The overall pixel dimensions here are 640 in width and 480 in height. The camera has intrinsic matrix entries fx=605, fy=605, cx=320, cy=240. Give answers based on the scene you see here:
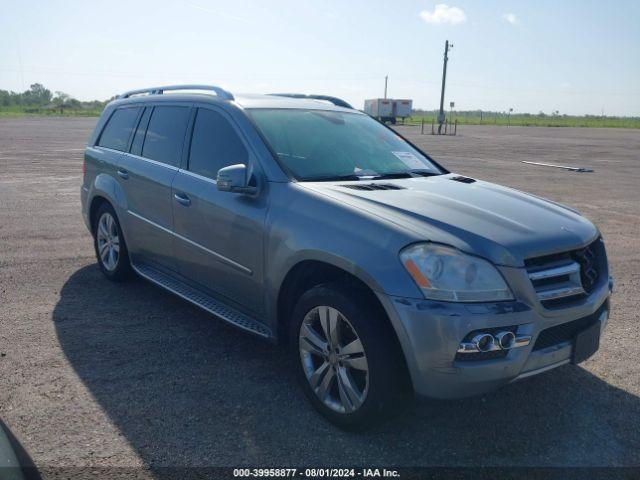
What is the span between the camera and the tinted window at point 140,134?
5373mm

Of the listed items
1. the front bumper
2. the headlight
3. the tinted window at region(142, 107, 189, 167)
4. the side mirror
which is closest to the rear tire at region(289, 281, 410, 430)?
the front bumper

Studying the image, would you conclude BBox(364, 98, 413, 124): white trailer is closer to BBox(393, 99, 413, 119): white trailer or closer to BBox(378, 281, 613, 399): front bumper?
BBox(393, 99, 413, 119): white trailer

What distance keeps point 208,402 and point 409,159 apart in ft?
7.84

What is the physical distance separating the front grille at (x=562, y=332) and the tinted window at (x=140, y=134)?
3.76 m

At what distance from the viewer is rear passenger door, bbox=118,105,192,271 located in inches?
187

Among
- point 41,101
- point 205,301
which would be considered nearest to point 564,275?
point 205,301

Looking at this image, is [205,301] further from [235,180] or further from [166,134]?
[166,134]

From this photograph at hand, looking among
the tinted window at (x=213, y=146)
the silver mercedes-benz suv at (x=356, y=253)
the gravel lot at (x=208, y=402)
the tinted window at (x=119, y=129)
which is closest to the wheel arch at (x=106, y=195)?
the tinted window at (x=119, y=129)

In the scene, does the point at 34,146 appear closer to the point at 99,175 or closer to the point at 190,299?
the point at 99,175

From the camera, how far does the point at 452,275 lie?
292 cm

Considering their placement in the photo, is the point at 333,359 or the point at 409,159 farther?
the point at 409,159

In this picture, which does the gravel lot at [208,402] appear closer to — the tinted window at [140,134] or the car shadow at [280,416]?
the car shadow at [280,416]

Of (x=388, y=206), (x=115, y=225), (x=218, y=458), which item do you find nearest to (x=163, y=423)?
(x=218, y=458)

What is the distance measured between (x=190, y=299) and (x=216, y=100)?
149 centimetres
